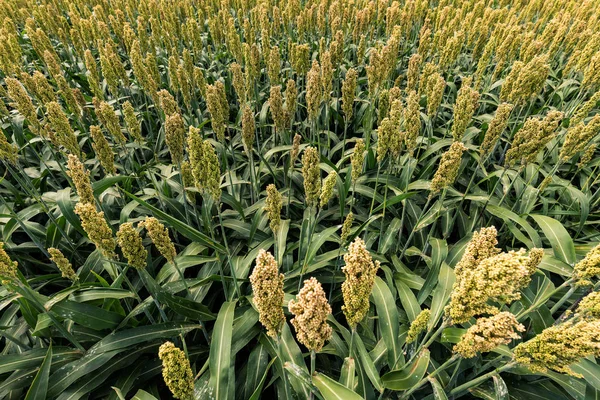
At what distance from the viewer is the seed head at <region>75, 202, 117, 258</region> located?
1.93 metres

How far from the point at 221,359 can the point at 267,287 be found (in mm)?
1136

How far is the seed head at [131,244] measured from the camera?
6.21 ft

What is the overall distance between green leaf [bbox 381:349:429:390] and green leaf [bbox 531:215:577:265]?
1792mm

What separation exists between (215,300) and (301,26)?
485cm

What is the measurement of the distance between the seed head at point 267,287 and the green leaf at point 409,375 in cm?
92

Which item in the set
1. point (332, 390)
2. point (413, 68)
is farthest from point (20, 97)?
point (413, 68)

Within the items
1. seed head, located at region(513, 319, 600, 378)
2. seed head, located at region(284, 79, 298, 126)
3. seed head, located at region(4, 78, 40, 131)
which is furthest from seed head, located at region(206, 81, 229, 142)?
seed head, located at region(513, 319, 600, 378)

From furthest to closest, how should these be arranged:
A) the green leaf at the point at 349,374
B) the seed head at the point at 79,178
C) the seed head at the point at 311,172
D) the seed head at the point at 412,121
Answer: the seed head at the point at 412,121
the seed head at the point at 311,172
the seed head at the point at 79,178
the green leaf at the point at 349,374

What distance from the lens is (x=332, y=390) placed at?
5.57 ft

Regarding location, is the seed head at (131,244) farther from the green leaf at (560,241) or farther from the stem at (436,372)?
the green leaf at (560,241)

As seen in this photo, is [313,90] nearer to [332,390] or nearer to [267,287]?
[267,287]

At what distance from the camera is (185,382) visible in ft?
4.70

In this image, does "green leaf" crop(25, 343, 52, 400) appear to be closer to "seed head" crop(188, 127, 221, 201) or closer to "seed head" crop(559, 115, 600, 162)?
"seed head" crop(188, 127, 221, 201)

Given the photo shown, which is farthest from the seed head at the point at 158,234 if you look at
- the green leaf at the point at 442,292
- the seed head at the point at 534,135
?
the seed head at the point at 534,135
